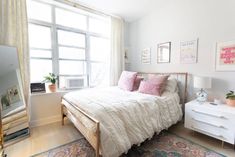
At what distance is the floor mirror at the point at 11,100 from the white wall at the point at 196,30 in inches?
114

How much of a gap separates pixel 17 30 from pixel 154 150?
9.92 feet

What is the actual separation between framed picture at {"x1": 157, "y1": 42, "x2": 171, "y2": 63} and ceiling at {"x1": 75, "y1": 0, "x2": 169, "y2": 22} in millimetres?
930

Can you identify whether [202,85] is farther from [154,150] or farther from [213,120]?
[154,150]

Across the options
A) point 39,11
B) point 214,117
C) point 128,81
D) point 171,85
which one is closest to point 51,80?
point 39,11

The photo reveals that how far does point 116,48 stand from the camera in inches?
148

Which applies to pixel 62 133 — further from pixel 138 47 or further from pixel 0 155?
pixel 138 47

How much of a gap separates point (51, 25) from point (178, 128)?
3518 mm

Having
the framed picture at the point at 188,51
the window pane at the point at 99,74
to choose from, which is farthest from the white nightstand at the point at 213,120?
the window pane at the point at 99,74

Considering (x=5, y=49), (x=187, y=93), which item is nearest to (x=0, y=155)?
(x=5, y=49)

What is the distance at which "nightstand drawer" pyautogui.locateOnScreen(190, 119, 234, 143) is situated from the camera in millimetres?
1831

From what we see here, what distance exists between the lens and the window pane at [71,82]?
3.06 meters

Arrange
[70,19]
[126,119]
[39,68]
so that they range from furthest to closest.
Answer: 1. [70,19]
2. [39,68]
3. [126,119]

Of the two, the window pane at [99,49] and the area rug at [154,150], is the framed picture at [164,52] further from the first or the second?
the area rug at [154,150]

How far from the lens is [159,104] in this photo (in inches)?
83.7
